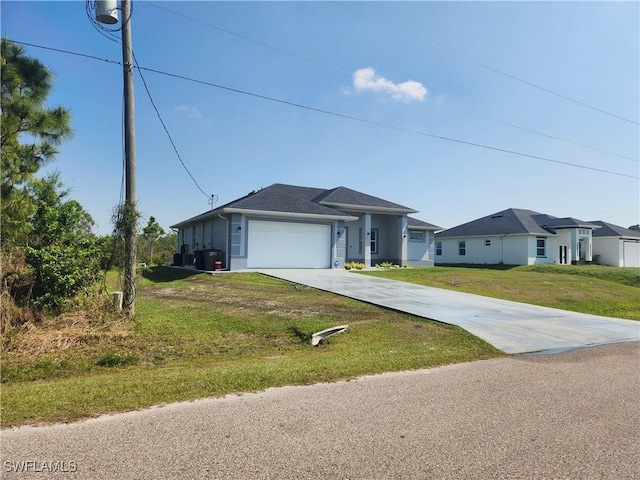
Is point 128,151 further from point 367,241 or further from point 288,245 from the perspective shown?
point 367,241

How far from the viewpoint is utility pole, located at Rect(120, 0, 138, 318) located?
28.7ft

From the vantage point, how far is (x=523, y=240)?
32594 mm

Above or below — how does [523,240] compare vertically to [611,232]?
below

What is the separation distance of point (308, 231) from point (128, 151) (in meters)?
13.0

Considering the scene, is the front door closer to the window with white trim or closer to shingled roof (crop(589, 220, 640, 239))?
shingled roof (crop(589, 220, 640, 239))

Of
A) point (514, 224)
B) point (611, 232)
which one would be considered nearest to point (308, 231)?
point (514, 224)

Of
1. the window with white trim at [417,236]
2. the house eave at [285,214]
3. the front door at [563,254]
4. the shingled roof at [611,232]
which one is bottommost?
the front door at [563,254]

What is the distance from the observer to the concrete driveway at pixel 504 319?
25.6ft

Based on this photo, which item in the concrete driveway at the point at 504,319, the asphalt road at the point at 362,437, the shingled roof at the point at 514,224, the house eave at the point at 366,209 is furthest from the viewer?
the shingled roof at the point at 514,224

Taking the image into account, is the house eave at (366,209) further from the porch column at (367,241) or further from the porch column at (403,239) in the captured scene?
the porch column at (403,239)

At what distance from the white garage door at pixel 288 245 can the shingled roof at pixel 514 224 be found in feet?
63.2

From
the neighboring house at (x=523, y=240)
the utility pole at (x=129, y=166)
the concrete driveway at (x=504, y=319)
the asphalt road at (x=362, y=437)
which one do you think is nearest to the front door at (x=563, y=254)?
the neighboring house at (x=523, y=240)

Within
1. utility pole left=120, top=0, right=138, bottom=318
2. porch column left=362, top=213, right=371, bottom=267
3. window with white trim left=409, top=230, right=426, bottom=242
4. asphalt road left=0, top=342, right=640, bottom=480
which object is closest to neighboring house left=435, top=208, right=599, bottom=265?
window with white trim left=409, top=230, right=426, bottom=242

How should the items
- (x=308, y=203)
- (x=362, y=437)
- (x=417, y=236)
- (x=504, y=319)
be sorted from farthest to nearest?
(x=417, y=236) → (x=308, y=203) → (x=504, y=319) → (x=362, y=437)
